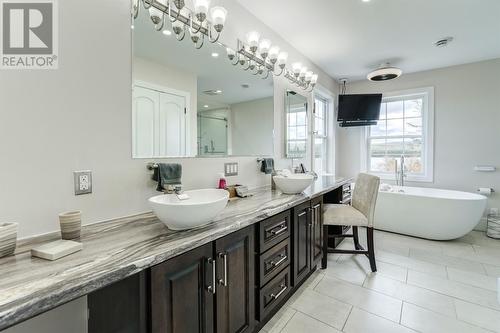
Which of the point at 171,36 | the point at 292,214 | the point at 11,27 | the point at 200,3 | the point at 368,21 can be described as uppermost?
the point at 368,21

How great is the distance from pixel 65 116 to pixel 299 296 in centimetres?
210

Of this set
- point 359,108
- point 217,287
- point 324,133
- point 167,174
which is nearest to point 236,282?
point 217,287

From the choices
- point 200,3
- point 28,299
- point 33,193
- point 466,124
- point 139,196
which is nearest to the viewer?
point 28,299

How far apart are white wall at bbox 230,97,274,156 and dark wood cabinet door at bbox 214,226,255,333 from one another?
3.42 feet

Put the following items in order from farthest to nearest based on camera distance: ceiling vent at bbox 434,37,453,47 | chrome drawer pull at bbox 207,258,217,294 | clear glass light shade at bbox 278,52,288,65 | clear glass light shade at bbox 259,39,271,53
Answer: ceiling vent at bbox 434,37,453,47 → clear glass light shade at bbox 278,52,288,65 → clear glass light shade at bbox 259,39,271,53 → chrome drawer pull at bbox 207,258,217,294

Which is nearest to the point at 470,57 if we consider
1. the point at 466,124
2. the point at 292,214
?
the point at 466,124

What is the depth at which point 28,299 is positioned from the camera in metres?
0.62

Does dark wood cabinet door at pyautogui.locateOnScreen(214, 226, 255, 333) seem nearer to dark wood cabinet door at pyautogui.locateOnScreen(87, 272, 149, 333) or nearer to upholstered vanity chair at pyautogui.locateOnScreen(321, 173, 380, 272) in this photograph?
dark wood cabinet door at pyautogui.locateOnScreen(87, 272, 149, 333)

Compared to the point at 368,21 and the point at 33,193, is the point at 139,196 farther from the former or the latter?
the point at 368,21

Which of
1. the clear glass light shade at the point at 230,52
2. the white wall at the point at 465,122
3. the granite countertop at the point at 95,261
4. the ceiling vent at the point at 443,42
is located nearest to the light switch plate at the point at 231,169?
the granite countertop at the point at 95,261

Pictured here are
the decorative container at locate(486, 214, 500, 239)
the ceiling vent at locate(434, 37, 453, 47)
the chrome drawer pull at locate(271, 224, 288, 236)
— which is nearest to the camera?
the chrome drawer pull at locate(271, 224, 288, 236)

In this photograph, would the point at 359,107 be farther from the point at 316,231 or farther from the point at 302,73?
the point at 316,231

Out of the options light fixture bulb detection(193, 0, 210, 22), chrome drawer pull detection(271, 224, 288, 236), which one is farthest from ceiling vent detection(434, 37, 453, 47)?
chrome drawer pull detection(271, 224, 288, 236)

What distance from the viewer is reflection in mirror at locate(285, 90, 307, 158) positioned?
3.09 metres
